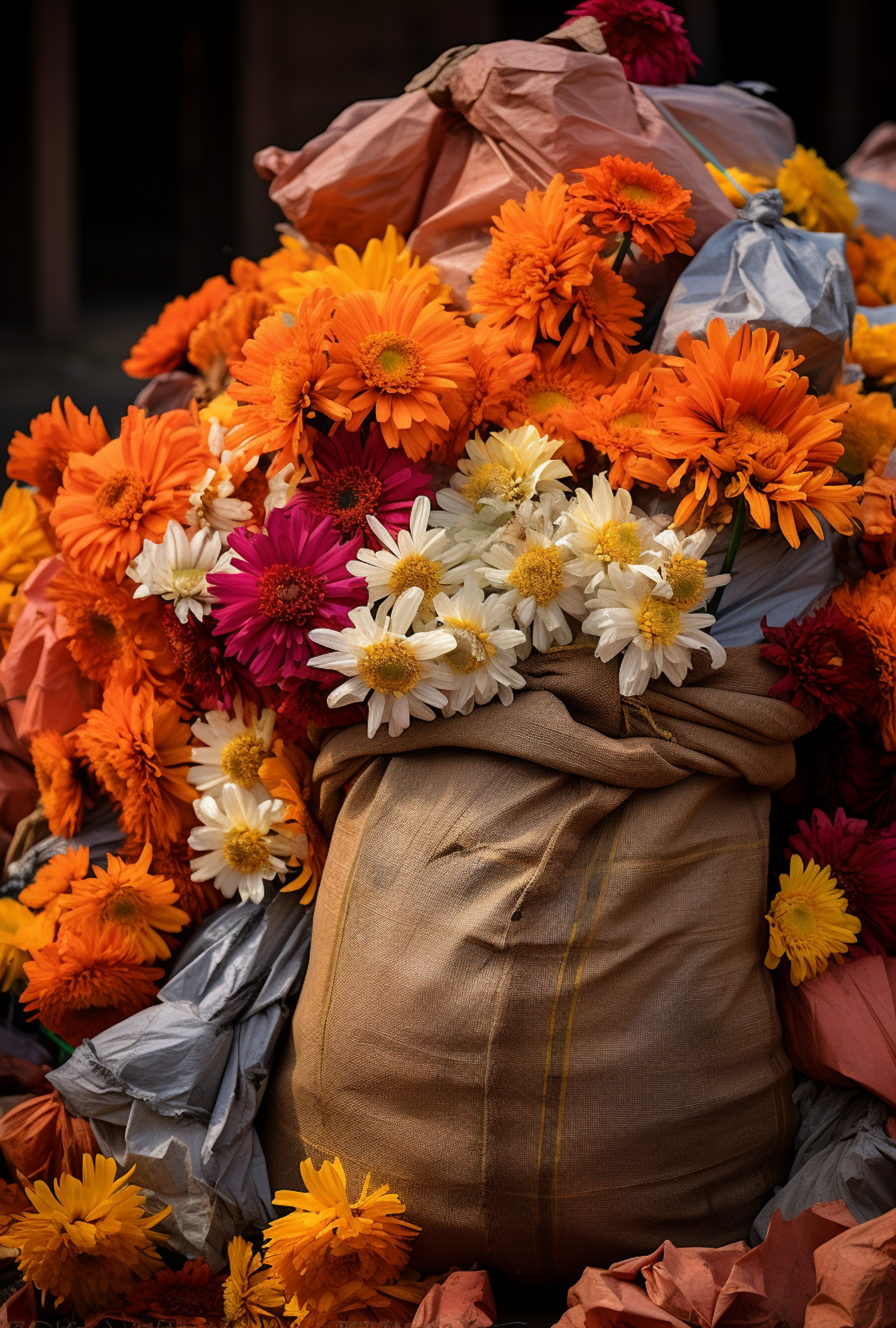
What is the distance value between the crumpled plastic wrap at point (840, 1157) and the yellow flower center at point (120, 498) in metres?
1.19

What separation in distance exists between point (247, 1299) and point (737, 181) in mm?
1811

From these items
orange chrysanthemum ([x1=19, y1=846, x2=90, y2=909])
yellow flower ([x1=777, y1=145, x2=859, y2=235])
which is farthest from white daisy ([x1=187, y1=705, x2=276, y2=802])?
yellow flower ([x1=777, y1=145, x2=859, y2=235])

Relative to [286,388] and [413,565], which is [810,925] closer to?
[413,565]

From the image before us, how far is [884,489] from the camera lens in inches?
66.8

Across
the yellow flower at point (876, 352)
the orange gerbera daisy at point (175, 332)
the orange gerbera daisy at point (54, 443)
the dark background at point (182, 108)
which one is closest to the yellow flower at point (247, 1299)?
the orange gerbera daisy at point (54, 443)

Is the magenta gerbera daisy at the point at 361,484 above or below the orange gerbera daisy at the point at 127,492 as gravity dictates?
above

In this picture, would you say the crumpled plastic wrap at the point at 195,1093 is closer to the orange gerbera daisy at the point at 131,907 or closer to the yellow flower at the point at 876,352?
Answer: the orange gerbera daisy at the point at 131,907

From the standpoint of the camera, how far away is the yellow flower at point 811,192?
2.12 m

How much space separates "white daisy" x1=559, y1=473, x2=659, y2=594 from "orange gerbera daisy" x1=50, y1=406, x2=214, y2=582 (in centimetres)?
55

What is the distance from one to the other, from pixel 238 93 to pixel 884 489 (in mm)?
5784

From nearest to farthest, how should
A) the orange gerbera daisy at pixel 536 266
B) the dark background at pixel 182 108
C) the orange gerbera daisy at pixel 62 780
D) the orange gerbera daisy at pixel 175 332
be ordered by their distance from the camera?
1. the orange gerbera daisy at pixel 536 266
2. the orange gerbera daisy at pixel 62 780
3. the orange gerbera daisy at pixel 175 332
4. the dark background at pixel 182 108

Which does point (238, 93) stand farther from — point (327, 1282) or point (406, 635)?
point (327, 1282)

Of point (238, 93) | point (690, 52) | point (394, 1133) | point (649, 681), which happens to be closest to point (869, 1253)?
point (394, 1133)

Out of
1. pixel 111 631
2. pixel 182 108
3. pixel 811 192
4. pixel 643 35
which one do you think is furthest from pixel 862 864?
pixel 182 108
